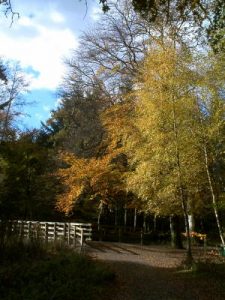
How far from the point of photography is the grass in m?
9.78

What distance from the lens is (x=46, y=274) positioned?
445 inches

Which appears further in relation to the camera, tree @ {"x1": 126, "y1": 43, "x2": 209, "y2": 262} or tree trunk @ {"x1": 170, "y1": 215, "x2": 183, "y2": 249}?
tree trunk @ {"x1": 170, "y1": 215, "x2": 183, "y2": 249}

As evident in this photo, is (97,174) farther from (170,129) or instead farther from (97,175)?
(170,129)

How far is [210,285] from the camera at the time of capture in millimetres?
12156

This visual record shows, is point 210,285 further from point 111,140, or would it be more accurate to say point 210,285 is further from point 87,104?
point 87,104

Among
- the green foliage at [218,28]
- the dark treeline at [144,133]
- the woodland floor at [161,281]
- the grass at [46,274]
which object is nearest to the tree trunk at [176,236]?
the dark treeline at [144,133]

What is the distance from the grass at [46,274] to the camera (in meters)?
9.78

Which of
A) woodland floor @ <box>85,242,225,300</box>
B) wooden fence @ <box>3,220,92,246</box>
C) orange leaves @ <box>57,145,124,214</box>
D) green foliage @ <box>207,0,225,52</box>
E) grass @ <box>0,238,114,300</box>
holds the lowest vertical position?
woodland floor @ <box>85,242,225,300</box>

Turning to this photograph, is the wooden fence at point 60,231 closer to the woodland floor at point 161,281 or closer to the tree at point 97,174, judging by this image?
the woodland floor at point 161,281

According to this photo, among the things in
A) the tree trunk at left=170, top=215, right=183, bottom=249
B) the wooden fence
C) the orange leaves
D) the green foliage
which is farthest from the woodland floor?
the tree trunk at left=170, top=215, right=183, bottom=249

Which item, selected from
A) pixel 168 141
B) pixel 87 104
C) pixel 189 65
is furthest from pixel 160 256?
pixel 87 104

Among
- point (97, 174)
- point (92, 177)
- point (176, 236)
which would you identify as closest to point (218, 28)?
point (97, 174)

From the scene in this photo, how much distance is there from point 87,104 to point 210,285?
19506 millimetres

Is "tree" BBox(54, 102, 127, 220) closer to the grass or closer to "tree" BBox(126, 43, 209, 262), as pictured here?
"tree" BBox(126, 43, 209, 262)
